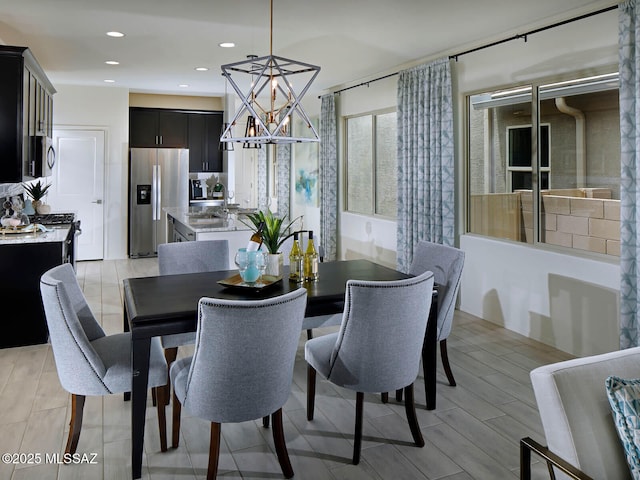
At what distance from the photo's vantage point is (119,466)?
7.55 feet

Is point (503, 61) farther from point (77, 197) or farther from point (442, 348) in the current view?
point (77, 197)

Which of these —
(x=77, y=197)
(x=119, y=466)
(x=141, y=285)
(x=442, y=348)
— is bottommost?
(x=119, y=466)

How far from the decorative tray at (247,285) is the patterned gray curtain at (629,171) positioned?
7.33 feet

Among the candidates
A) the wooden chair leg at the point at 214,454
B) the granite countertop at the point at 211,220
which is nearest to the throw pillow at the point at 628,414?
the wooden chair leg at the point at 214,454

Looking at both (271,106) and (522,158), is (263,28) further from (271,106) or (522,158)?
(522,158)

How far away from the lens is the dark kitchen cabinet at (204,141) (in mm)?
8555

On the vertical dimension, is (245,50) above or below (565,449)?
above

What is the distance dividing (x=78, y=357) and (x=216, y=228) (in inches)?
106

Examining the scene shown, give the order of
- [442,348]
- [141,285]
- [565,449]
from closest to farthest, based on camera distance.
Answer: [565,449], [141,285], [442,348]

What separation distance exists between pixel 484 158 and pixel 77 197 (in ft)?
19.7

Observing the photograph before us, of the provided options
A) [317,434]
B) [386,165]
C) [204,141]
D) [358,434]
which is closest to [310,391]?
[317,434]

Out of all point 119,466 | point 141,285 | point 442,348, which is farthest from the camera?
point 442,348

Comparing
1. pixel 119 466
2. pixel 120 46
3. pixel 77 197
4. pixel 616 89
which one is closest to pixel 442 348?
pixel 119 466

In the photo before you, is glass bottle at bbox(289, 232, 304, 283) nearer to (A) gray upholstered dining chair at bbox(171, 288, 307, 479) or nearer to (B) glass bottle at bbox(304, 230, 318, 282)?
(B) glass bottle at bbox(304, 230, 318, 282)
